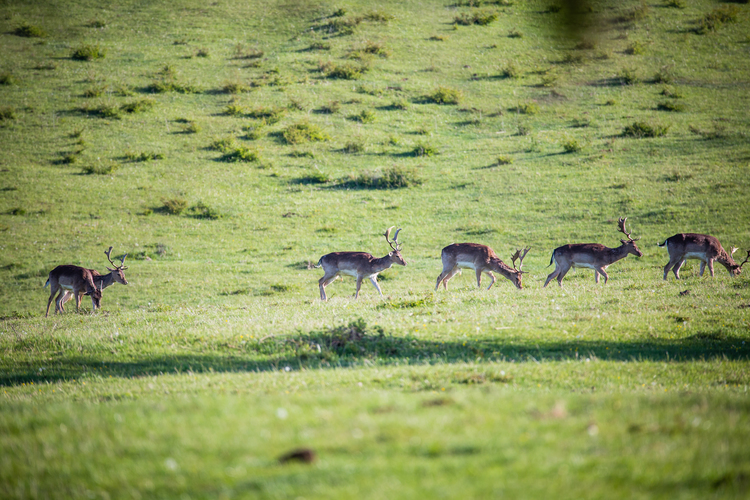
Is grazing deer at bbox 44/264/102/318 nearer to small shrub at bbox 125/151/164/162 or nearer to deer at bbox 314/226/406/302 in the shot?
deer at bbox 314/226/406/302

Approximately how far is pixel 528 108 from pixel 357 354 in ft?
117

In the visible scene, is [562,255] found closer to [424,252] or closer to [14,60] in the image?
[424,252]

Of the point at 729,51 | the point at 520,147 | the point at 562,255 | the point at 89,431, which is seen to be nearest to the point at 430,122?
the point at 520,147

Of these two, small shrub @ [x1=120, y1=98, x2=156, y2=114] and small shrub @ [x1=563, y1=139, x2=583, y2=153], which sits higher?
small shrub @ [x1=120, y1=98, x2=156, y2=114]

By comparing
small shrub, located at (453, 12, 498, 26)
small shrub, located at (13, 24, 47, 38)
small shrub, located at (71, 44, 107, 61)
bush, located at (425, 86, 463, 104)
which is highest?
small shrub, located at (453, 12, 498, 26)

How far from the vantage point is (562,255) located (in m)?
19.5

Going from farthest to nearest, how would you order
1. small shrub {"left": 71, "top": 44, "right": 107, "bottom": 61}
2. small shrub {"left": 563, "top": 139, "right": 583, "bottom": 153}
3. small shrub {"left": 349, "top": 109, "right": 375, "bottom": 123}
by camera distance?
small shrub {"left": 71, "top": 44, "right": 107, "bottom": 61} < small shrub {"left": 349, "top": 109, "right": 375, "bottom": 123} < small shrub {"left": 563, "top": 139, "right": 583, "bottom": 153}

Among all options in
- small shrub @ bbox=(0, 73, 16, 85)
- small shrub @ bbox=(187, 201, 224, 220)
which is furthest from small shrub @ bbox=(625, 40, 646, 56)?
small shrub @ bbox=(0, 73, 16, 85)

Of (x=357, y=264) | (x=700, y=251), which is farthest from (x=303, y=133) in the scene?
(x=700, y=251)

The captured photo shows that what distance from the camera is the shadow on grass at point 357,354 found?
989 centimetres

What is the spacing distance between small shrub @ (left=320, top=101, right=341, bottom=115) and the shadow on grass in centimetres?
3322

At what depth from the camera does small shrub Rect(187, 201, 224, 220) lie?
29.5m

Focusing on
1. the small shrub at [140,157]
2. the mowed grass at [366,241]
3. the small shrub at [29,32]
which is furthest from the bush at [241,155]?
the small shrub at [29,32]

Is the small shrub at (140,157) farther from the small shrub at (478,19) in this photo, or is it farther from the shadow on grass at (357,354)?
the small shrub at (478,19)
